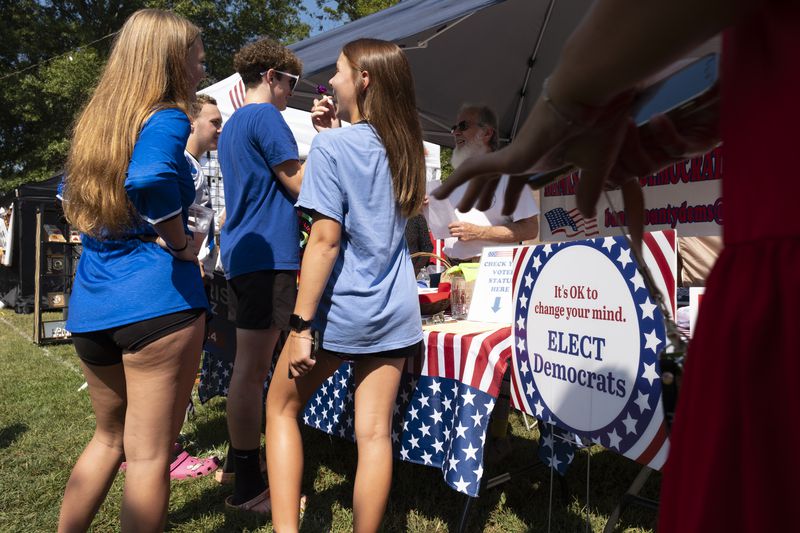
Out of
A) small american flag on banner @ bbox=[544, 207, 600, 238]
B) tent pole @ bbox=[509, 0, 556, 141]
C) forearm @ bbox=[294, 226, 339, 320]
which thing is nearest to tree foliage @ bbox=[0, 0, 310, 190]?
tent pole @ bbox=[509, 0, 556, 141]

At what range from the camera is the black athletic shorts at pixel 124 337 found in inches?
64.2

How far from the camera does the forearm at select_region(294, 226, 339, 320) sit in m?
1.82

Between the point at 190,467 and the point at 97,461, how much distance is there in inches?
53.1

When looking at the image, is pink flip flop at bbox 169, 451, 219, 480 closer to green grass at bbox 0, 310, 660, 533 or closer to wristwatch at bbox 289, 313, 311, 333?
green grass at bbox 0, 310, 660, 533

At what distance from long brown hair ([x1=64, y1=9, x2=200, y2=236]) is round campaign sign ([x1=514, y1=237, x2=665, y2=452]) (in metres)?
1.23

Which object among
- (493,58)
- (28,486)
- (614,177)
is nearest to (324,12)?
(493,58)

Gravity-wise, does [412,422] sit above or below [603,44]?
below

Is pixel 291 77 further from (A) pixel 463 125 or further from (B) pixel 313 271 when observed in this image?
(B) pixel 313 271

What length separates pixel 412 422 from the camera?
2.40m

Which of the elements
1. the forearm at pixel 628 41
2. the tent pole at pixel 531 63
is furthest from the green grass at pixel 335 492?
the tent pole at pixel 531 63

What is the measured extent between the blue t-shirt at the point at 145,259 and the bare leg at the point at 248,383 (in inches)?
27.1

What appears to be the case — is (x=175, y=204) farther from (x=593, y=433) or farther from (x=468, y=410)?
(x=593, y=433)

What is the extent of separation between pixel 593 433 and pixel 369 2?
14388 millimetres

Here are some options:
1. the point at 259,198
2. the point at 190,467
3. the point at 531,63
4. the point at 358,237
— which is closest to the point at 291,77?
the point at 259,198
